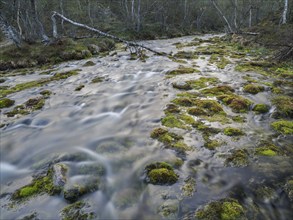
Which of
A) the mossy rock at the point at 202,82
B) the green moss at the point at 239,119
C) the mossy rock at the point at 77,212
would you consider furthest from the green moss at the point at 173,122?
the mossy rock at the point at 77,212

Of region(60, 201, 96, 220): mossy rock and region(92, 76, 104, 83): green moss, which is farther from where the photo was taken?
region(92, 76, 104, 83): green moss

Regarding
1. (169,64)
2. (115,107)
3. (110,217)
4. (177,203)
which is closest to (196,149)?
(177,203)

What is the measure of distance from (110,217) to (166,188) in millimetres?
1130

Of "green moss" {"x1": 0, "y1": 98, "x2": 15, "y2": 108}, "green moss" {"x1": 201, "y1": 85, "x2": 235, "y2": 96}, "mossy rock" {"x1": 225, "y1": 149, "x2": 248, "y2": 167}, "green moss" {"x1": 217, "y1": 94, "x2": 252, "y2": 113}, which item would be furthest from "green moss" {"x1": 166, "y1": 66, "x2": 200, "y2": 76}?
"mossy rock" {"x1": 225, "y1": 149, "x2": 248, "y2": 167}

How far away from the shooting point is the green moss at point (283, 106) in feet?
23.4

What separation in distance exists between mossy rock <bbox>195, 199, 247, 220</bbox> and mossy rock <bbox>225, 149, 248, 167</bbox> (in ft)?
3.80

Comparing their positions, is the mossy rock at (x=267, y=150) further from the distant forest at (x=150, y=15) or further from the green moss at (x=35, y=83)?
the distant forest at (x=150, y=15)

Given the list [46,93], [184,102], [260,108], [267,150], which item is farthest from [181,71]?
[267,150]

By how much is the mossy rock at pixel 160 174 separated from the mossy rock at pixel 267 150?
204 centimetres

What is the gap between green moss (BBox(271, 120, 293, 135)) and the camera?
6186 millimetres

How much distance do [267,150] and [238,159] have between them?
29.8 inches

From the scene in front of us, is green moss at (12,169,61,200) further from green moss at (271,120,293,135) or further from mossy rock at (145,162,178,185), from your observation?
green moss at (271,120,293,135)

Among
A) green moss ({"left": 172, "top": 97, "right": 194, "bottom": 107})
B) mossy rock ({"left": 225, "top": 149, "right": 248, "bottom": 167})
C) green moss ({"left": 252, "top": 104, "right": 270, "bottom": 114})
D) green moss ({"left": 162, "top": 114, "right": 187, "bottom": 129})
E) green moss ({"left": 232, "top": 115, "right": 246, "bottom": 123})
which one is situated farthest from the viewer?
green moss ({"left": 172, "top": 97, "right": 194, "bottom": 107})

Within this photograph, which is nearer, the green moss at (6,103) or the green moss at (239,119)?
the green moss at (239,119)
